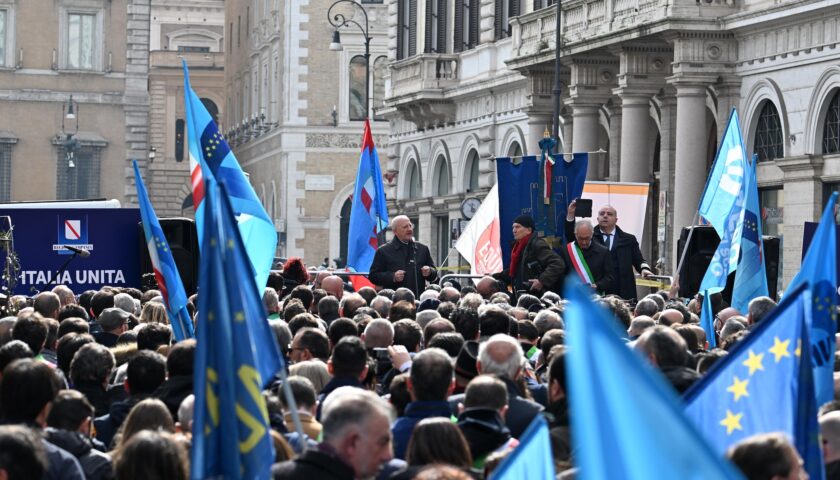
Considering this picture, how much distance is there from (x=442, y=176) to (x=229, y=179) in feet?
106

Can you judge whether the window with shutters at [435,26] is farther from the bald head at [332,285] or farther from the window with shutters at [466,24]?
the bald head at [332,285]

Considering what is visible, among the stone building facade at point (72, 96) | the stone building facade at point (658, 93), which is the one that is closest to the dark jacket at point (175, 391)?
the stone building facade at point (658, 93)

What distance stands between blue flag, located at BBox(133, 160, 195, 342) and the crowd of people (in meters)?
0.38

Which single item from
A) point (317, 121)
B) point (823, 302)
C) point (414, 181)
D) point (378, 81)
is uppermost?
point (378, 81)

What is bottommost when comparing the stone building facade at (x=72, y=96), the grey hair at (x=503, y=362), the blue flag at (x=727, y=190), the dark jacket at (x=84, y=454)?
the dark jacket at (x=84, y=454)

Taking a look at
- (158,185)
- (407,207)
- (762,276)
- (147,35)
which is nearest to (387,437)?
(762,276)

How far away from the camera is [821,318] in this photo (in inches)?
332

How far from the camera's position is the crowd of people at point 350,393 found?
6.54m

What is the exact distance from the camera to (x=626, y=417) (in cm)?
387

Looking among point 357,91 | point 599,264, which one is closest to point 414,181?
point 357,91

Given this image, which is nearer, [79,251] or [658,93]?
[79,251]

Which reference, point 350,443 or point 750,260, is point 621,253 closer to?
point 750,260

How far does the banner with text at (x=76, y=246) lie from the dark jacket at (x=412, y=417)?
14.7 meters

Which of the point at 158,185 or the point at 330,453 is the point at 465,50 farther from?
the point at 158,185
